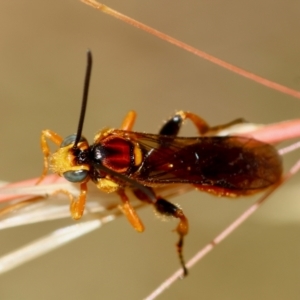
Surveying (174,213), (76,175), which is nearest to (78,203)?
(76,175)

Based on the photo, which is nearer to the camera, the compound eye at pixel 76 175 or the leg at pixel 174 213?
the compound eye at pixel 76 175

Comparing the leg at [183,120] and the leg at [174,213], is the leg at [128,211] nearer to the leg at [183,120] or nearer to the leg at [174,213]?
the leg at [174,213]

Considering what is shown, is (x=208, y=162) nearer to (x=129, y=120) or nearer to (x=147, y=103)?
(x=129, y=120)

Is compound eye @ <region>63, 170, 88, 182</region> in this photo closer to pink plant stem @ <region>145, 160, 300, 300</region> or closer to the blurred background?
pink plant stem @ <region>145, 160, 300, 300</region>

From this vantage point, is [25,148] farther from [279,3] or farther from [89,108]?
[279,3]

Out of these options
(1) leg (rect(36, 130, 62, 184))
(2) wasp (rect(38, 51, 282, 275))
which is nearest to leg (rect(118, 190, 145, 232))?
(2) wasp (rect(38, 51, 282, 275))

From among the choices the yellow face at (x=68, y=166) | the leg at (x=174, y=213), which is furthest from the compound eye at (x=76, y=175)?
the leg at (x=174, y=213)

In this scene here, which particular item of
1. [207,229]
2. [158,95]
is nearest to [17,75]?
[158,95]
